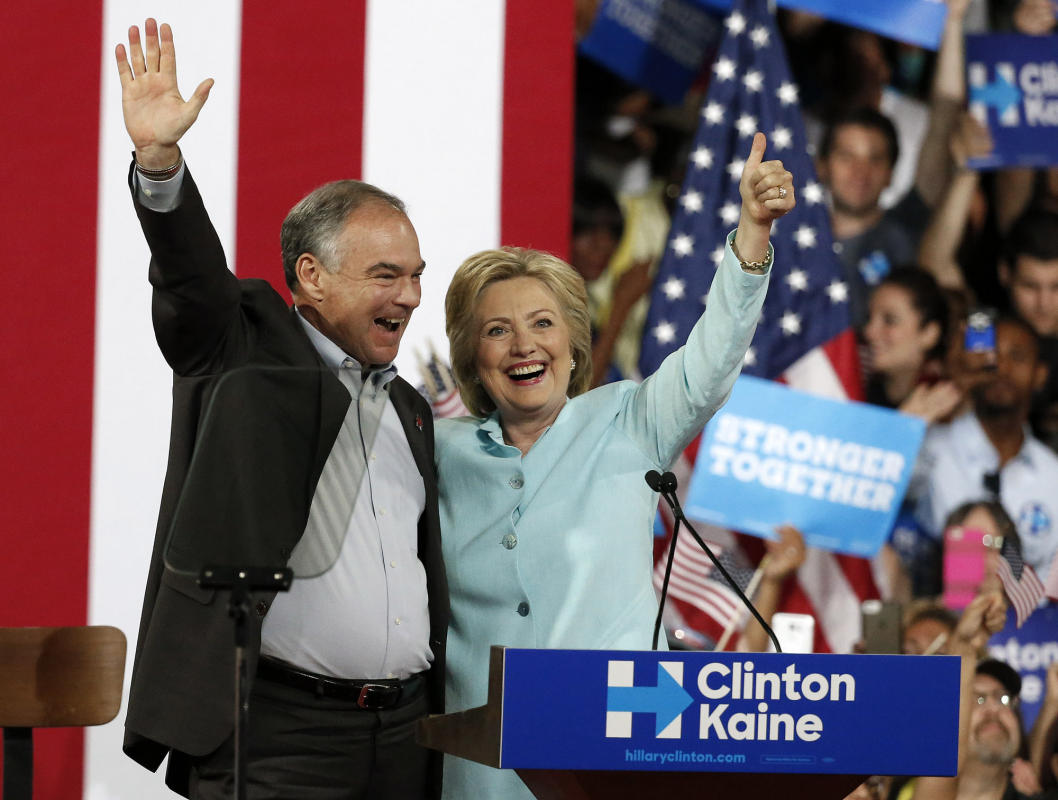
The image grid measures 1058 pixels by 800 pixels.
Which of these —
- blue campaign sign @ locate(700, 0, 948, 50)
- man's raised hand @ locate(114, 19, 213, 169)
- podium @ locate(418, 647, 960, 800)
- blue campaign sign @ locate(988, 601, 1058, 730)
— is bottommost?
blue campaign sign @ locate(988, 601, 1058, 730)

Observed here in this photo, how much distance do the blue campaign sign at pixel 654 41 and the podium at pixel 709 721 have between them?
8.59 ft

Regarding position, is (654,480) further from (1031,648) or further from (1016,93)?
(1016,93)

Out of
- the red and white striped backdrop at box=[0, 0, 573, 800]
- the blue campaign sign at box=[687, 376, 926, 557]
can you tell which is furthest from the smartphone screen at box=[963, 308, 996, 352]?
the red and white striped backdrop at box=[0, 0, 573, 800]

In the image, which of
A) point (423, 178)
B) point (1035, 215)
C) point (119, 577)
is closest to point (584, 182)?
point (423, 178)

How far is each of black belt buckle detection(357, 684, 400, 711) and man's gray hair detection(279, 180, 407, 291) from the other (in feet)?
2.28

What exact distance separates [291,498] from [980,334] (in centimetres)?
276

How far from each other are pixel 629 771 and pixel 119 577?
193 centimetres

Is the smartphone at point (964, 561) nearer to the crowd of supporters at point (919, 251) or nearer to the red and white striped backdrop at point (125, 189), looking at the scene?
the crowd of supporters at point (919, 251)

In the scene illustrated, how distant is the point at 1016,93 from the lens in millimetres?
3863

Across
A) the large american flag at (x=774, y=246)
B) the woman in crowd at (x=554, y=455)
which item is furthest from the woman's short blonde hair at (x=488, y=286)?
the large american flag at (x=774, y=246)

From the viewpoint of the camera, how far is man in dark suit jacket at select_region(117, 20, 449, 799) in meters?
1.64

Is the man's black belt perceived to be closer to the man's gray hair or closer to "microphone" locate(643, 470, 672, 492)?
"microphone" locate(643, 470, 672, 492)

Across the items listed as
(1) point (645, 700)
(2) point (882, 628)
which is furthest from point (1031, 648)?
(1) point (645, 700)

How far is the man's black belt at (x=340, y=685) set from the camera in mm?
1846
